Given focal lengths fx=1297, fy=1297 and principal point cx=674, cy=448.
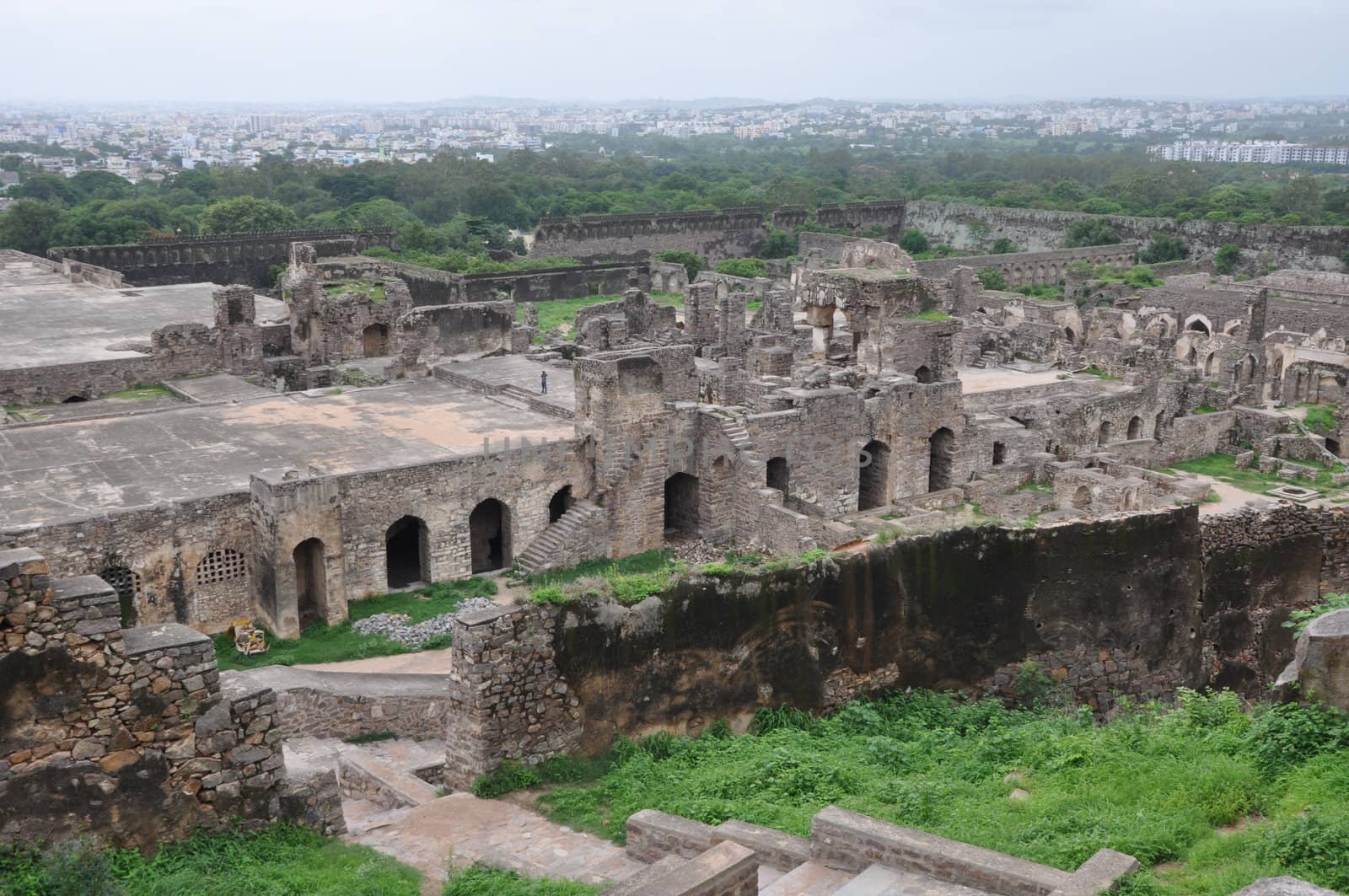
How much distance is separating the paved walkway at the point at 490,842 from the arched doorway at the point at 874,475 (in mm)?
14042

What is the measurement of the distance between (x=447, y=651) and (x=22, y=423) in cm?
934

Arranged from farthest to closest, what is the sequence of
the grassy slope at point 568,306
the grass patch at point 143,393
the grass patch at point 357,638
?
1. the grassy slope at point 568,306
2. the grass patch at point 143,393
3. the grass patch at point 357,638

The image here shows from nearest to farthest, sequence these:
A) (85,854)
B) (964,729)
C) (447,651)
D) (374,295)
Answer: (85,854) < (964,729) < (447,651) < (374,295)

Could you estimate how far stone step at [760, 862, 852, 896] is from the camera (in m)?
7.14

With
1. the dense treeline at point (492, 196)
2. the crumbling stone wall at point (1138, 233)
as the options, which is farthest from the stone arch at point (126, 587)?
the crumbling stone wall at point (1138, 233)

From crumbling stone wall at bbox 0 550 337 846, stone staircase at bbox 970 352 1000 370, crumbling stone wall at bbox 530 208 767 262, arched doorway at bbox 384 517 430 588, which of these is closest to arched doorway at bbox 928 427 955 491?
stone staircase at bbox 970 352 1000 370

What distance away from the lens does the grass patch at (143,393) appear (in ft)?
79.1

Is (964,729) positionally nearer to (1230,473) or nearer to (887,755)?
(887,755)

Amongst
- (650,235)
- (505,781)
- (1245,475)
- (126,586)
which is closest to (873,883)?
(505,781)

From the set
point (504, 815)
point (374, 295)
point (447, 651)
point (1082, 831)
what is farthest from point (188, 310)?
point (1082, 831)

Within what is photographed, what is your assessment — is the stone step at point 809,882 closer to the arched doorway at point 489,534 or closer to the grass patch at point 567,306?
the arched doorway at point 489,534

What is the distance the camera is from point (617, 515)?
63.2 feet

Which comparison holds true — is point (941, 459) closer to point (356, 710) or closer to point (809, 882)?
point (356, 710)

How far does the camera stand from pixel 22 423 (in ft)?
66.9
